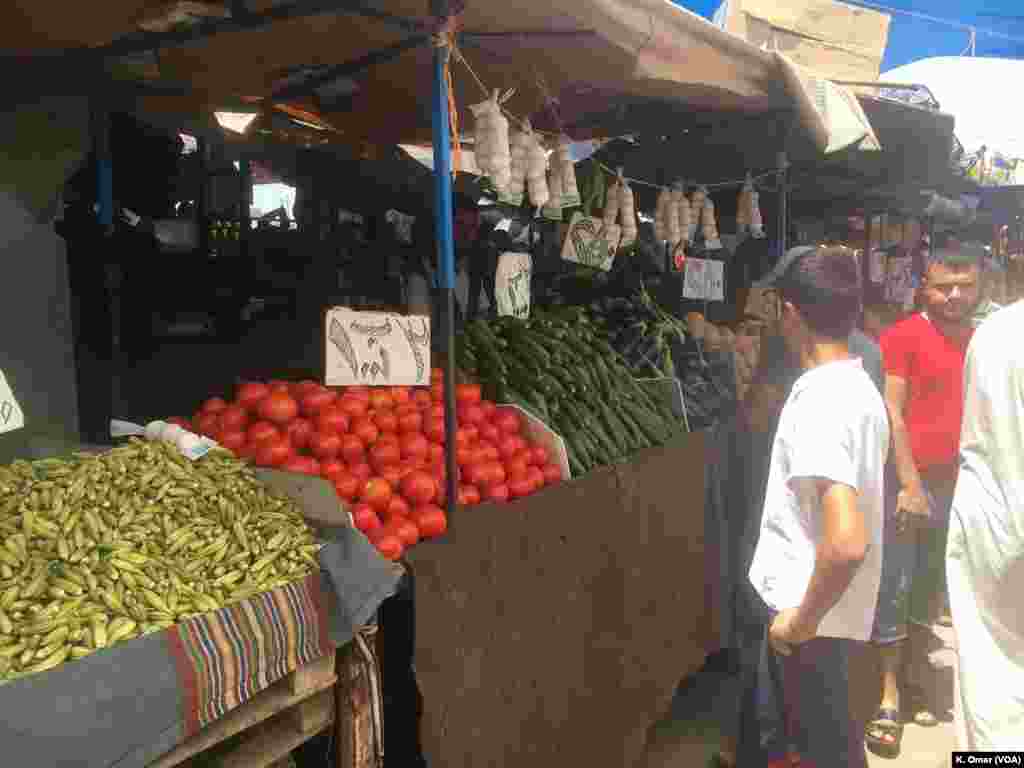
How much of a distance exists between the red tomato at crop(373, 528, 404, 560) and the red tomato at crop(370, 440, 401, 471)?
0.44 m

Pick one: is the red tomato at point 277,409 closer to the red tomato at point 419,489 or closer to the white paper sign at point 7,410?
the red tomato at point 419,489

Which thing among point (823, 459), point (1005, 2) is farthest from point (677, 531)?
point (1005, 2)

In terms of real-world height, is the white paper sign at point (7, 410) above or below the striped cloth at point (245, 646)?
above

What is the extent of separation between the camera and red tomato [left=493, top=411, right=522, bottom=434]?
12.1 feet

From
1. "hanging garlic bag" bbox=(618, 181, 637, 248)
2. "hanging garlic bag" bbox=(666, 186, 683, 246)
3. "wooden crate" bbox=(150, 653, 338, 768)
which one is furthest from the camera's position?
"hanging garlic bag" bbox=(666, 186, 683, 246)

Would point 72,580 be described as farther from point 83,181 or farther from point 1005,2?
point 1005,2

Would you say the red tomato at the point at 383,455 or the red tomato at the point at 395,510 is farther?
the red tomato at the point at 383,455

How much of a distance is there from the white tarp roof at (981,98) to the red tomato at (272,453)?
6.94 metres

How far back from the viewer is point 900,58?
10.1 m

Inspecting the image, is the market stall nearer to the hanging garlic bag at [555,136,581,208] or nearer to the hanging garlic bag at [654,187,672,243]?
the hanging garlic bag at [555,136,581,208]

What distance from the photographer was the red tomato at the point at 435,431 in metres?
3.40

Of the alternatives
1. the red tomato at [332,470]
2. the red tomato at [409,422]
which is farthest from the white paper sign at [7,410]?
the red tomato at [409,422]

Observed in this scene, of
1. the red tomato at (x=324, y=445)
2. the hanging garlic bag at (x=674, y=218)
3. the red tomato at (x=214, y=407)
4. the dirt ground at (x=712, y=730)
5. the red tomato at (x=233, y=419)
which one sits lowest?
the dirt ground at (x=712, y=730)

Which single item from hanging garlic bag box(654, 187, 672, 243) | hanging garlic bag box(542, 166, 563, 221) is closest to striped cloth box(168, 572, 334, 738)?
hanging garlic bag box(542, 166, 563, 221)
